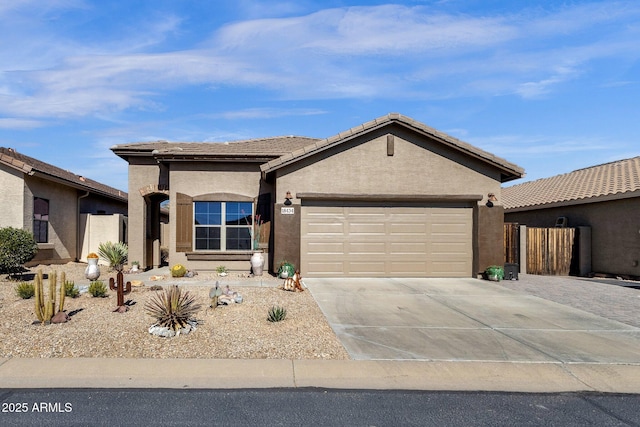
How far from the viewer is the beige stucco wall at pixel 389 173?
46.2 feet

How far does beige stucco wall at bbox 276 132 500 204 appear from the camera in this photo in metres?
14.1

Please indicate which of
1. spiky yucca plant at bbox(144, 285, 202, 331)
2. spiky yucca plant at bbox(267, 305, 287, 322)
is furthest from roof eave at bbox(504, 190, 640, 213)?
spiky yucca plant at bbox(144, 285, 202, 331)

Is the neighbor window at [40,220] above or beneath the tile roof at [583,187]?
beneath

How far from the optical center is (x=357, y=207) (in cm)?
1430

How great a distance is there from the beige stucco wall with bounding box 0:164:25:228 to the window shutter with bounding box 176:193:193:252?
5.25 metres

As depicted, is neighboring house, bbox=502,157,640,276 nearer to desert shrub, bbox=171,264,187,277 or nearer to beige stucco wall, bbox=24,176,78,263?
desert shrub, bbox=171,264,187,277

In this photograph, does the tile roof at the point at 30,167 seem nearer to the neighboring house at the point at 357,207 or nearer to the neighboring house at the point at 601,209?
the neighboring house at the point at 357,207

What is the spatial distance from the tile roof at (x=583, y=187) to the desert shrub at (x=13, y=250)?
746 inches

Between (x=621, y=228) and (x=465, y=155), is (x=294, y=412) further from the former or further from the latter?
(x=621, y=228)

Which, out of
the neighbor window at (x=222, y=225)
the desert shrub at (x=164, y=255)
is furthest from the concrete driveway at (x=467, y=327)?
the desert shrub at (x=164, y=255)

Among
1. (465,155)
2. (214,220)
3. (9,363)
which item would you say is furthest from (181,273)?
(465,155)

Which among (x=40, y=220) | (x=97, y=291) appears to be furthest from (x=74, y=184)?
(x=97, y=291)

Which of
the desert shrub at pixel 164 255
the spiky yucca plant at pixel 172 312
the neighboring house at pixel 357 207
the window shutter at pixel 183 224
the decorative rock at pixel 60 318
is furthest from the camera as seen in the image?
the desert shrub at pixel 164 255

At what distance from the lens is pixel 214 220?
1499 centimetres
